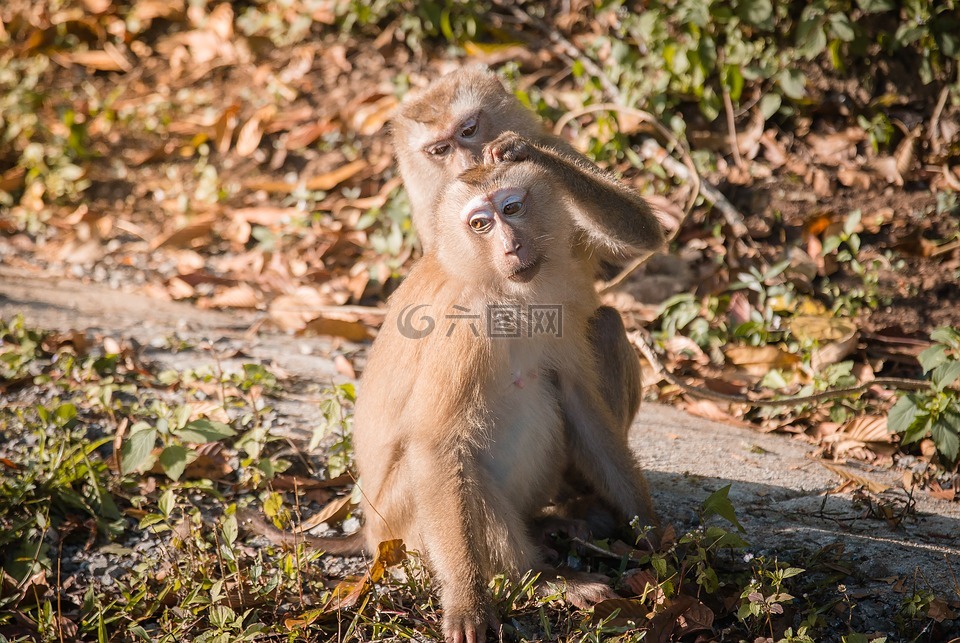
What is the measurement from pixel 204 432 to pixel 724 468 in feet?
7.39

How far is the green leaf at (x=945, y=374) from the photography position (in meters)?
3.77

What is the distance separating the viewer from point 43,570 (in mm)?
3441

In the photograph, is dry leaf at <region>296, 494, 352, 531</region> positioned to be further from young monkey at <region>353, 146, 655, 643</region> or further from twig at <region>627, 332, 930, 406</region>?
twig at <region>627, 332, 930, 406</region>

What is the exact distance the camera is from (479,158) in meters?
4.39

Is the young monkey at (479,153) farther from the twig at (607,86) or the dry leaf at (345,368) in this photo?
the twig at (607,86)

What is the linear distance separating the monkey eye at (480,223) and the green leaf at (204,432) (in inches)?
57.8

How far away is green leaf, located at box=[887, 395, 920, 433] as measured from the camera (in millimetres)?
3838

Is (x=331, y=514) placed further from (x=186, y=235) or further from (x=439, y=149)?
(x=186, y=235)

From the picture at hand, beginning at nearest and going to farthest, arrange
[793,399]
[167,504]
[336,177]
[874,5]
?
[167,504] → [793,399] → [874,5] → [336,177]

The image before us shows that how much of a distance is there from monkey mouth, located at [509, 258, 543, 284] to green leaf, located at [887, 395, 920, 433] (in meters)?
1.83

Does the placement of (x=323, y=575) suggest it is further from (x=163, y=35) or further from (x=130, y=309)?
(x=163, y=35)

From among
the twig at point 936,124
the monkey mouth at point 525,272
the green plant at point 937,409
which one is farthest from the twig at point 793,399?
the twig at point 936,124

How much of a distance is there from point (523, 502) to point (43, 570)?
72.6 inches

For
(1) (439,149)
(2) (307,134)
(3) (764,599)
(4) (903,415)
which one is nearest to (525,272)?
(3) (764,599)
